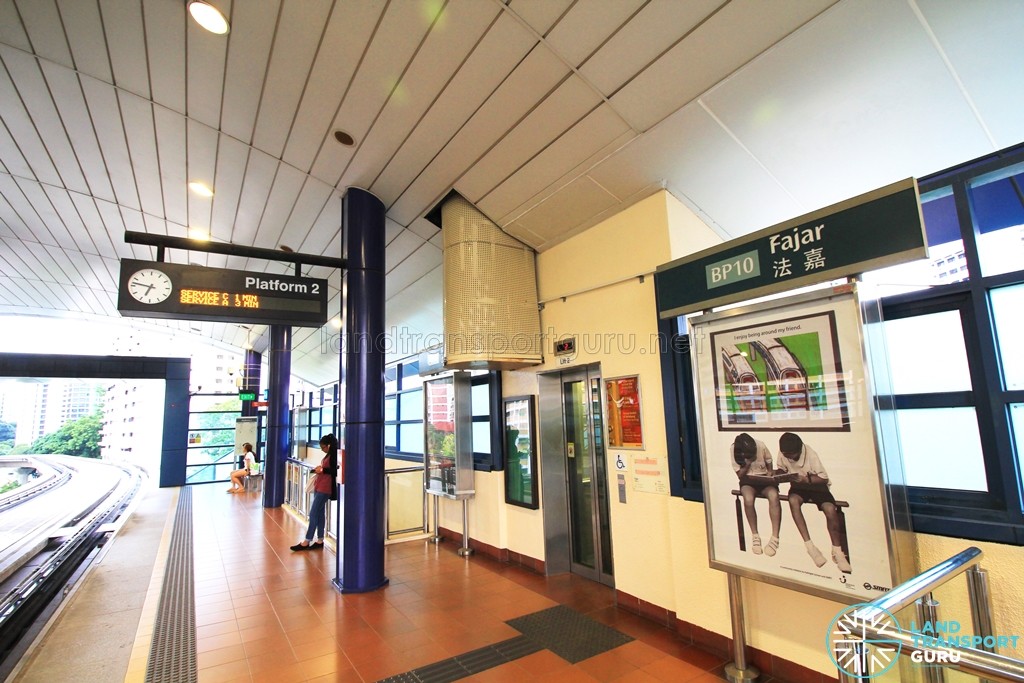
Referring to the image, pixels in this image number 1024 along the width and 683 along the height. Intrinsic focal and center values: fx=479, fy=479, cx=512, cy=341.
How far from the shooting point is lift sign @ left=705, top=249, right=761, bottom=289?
9.02ft

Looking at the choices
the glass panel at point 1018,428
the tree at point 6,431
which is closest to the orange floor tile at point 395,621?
the glass panel at point 1018,428

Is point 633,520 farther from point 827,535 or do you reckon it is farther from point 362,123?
point 362,123

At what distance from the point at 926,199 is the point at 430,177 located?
3637 mm

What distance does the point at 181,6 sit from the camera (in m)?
3.13

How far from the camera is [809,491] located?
2455 mm

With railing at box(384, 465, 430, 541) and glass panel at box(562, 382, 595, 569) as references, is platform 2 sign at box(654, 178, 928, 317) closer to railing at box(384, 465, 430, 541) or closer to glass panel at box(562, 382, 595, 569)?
glass panel at box(562, 382, 595, 569)

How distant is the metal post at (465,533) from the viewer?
557 centimetres

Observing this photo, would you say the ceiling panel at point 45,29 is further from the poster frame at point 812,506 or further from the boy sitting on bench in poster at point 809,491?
the boy sitting on bench in poster at point 809,491

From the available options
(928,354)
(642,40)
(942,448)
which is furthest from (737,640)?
(642,40)

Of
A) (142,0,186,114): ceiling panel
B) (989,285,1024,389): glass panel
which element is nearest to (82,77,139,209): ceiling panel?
(142,0,186,114): ceiling panel

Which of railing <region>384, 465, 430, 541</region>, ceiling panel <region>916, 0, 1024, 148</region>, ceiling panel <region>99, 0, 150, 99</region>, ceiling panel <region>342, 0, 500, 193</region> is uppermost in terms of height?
ceiling panel <region>99, 0, 150, 99</region>

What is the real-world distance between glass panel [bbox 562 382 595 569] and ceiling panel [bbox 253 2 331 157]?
11.6ft

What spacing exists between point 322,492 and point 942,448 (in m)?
5.81

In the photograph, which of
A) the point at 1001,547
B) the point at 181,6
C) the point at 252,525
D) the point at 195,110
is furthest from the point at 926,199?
the point at 252,525
